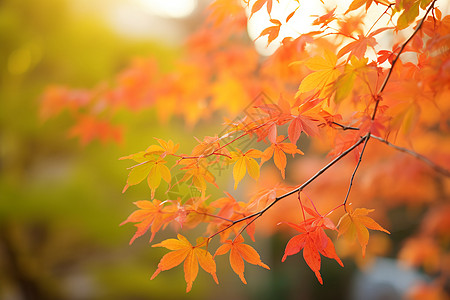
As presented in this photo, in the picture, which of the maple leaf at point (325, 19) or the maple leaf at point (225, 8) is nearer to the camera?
the maple leaf at point (325, 19)

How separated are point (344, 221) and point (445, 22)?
497 mm

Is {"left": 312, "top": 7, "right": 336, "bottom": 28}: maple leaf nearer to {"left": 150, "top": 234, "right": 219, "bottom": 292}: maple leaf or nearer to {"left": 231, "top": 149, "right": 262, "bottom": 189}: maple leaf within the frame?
{"left": 231, "top": 149, "right": 262, "bottom": 189}: maple leaf

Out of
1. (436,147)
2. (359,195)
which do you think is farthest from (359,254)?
(436,147)

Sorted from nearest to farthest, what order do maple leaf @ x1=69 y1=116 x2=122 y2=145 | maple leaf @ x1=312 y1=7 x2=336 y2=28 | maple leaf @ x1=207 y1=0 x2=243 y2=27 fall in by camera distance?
1. maple leaf @ x1=312 y1=7 x2=336 y2=28
2. maple leaf @ x1=207 y1=0 x2=243 y2=27
3. maple leaf @ x1=69 y1=116 x2=122 y2=145

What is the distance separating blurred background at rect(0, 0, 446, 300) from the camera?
3.36 meters

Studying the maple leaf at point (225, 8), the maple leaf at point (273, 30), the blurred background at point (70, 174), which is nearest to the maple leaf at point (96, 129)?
the blurred background at point (70, 174)

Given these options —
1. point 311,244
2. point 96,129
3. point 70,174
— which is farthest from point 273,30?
point 70,174

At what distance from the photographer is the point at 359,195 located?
2.66m

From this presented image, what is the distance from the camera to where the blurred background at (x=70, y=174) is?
3.36 m

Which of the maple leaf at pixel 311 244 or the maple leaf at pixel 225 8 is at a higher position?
the maple leaf at pixel 225 8

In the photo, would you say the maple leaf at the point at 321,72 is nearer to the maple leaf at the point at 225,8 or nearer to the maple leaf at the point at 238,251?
the maple leaf at the point at 238,251

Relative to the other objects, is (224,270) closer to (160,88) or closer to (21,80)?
(21,80)

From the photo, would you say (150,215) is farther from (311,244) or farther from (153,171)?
(311,244)

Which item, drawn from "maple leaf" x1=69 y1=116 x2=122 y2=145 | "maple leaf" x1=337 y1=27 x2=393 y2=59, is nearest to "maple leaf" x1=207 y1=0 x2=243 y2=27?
"maple leaf" x1=337 y1=27 x2=393 y2=59
